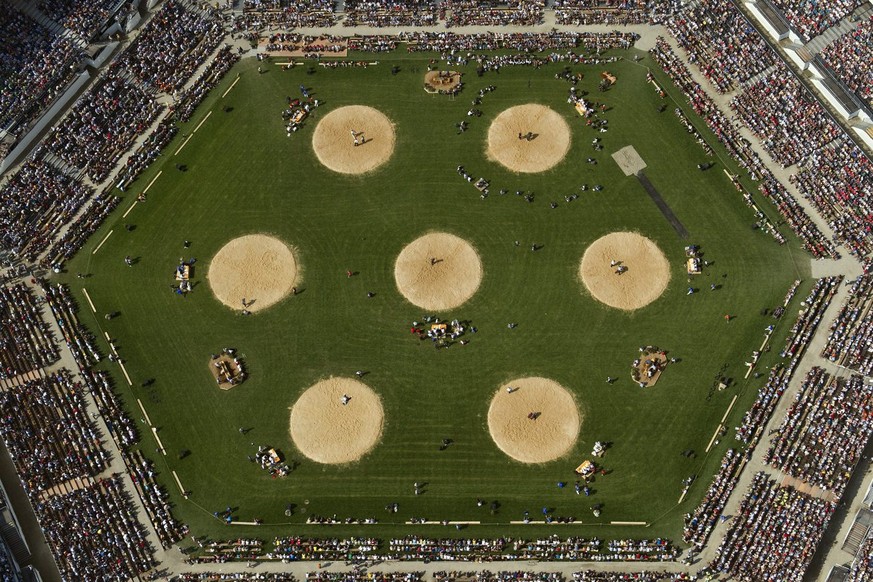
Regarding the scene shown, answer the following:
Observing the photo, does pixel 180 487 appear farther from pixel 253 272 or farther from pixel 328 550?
pixel 253 272

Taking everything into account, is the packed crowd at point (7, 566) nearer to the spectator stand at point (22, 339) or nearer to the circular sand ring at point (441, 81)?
the spectator stand at point (22, 339)

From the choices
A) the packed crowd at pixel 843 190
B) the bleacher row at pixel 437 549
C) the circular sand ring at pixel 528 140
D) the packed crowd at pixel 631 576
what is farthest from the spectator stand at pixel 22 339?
the packed crowd at pixel 843 190

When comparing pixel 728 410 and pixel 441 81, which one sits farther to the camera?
pixel 441 81

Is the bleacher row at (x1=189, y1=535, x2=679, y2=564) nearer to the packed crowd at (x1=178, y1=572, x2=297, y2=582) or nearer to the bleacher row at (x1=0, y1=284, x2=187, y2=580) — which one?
the packed crowd at (x1=178, y1=572, x2=297, y2=582)

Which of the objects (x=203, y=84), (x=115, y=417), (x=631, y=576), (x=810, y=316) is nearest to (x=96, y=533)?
(x=115, y=417)

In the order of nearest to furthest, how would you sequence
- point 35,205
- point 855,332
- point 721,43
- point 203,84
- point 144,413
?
1. point 855,332
2. point 144,413
3. point 35,205
4. point 721,43
5. point 203,84

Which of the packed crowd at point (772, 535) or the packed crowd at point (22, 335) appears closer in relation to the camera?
the packed crowd at point (772, 535)

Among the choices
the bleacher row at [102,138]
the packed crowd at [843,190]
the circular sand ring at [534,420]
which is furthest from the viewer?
the bleacher row at [102,138]
